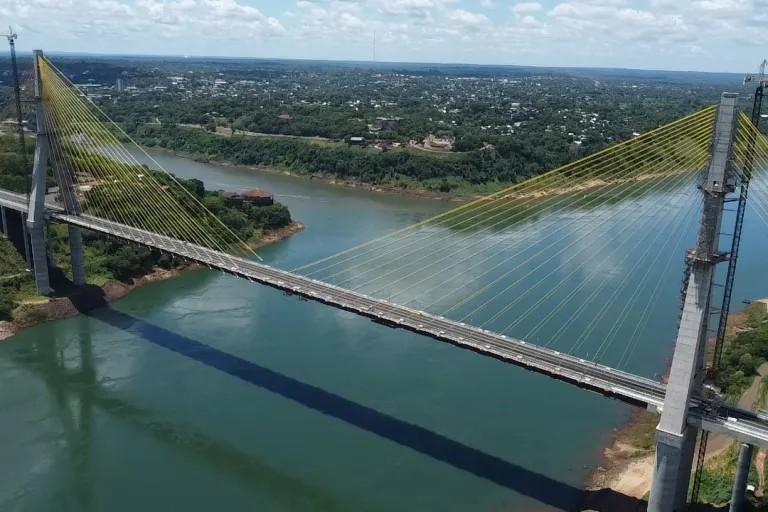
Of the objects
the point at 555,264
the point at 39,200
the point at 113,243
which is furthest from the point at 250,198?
the point at 555,264

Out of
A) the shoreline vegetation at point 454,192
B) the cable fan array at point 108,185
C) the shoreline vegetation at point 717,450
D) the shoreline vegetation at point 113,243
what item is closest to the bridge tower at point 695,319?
the shoreline vegetation at point 717,450

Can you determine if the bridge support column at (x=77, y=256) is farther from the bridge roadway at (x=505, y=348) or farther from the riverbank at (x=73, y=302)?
the bridge roadway at (x=505, y=348)

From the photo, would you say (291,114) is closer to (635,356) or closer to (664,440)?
(635,356)

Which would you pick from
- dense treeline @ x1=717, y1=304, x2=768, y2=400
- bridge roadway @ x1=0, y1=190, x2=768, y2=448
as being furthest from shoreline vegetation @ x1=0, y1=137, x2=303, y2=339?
dense treeline @ x1=717, y1=304, x2=768, y2=400

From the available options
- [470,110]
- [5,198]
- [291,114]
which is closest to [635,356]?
[5,198]

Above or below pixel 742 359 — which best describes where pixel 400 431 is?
below

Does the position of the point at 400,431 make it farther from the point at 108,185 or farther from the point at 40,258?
the point at 108,185
